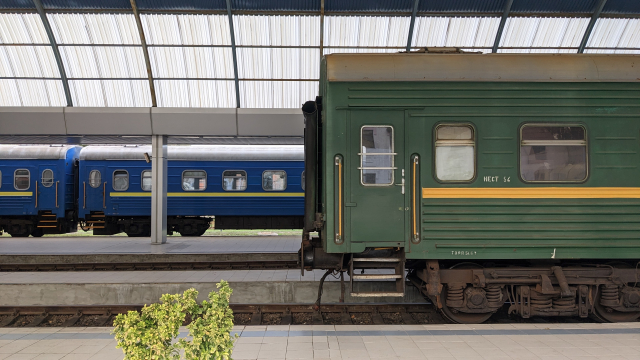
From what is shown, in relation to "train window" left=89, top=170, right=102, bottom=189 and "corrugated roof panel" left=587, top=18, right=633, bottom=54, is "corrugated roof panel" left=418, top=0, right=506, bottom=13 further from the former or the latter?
"train window" left=89, top=170, right=102, bottom=189

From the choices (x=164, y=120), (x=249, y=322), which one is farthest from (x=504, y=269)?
(x=164, y=120)

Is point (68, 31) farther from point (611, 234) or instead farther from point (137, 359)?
point (611, 234)

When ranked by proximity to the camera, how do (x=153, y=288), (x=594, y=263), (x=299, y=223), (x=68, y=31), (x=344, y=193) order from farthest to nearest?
(x=299, y=223)
(x=68, y=31)
(x=153, y=288)
(x=594, y=263)
(x=344, y=193)

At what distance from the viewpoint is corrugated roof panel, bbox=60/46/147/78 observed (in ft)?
41.5

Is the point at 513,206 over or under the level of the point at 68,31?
under

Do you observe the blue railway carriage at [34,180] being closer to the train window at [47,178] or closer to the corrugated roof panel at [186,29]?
the train window at [47,178]

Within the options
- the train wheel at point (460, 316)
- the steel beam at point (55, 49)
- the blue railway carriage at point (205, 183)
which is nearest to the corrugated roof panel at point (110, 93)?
the steel beam at point (55, 49)

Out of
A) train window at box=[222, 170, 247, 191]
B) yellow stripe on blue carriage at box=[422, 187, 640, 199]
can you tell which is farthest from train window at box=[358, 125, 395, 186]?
train window at box=[222, 170, 247, 191]

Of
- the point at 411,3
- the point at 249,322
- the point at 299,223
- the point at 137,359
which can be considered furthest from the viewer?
the point at 299,223

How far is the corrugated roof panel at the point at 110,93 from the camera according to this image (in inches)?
509

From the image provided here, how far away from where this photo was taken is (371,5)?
462 inches

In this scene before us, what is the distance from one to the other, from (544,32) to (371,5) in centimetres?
489

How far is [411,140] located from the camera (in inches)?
241

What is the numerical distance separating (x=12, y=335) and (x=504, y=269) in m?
7.15
